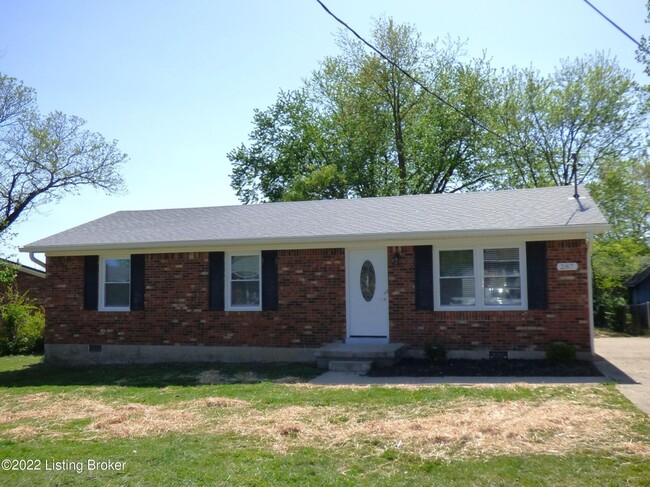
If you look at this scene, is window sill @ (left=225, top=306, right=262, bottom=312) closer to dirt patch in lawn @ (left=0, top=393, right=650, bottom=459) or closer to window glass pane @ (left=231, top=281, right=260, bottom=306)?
window glass pane @ (left=231, top=281, right=260, bottom=306)

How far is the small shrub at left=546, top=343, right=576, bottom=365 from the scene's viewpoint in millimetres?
11766

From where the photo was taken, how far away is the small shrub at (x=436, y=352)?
1257cm

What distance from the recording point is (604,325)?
2644 centimetres

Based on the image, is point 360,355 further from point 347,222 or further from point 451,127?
point 451,127

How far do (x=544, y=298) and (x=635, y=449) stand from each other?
21.1 ft

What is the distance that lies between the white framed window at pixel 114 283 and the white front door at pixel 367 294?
5.59 meters

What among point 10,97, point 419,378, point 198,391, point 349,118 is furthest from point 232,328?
point 349,118

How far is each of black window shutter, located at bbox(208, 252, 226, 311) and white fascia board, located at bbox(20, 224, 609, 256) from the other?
263mm

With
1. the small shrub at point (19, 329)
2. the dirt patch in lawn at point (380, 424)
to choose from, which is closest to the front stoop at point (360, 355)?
the dirt patch in lawn at point (380, 424)

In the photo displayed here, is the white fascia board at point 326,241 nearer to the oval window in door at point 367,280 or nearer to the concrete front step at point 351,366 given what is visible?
the oval window in door at point 367,280

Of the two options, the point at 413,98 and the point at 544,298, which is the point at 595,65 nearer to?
the point at 413,98

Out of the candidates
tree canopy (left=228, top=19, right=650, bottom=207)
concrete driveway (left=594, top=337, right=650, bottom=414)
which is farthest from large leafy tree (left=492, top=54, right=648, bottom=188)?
concrete driveway (left=594, top=337, right=650, bottom=414)

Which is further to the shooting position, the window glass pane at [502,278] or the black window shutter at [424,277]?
the black window shutter at [424,277]

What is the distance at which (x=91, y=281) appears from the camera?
1553 cm
